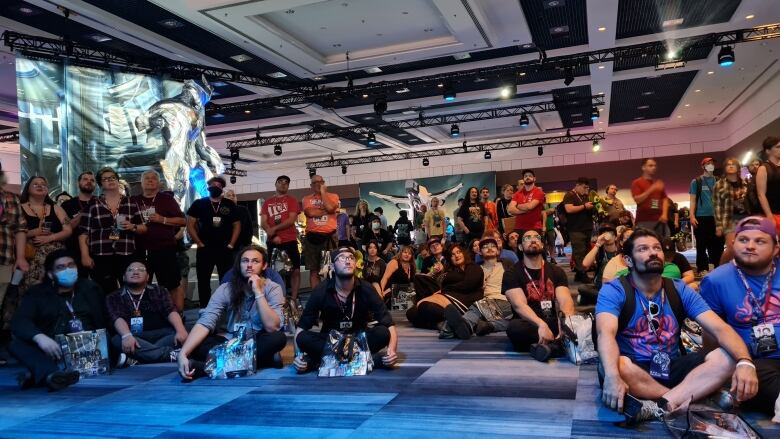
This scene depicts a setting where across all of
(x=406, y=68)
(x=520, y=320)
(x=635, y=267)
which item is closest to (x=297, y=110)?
(x=406, y=68)

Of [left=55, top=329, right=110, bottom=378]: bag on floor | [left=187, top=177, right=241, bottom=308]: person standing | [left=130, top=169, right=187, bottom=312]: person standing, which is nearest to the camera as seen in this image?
[left=55, top=329, right=110, bottom=378]: bag on floor

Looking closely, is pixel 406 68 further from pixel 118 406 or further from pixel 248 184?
pixel 248 184

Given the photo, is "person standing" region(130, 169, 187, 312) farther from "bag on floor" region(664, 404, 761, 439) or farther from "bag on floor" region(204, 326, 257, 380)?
"bag on floor" region(664, 404, 761, 439)

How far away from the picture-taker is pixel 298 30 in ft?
34.1

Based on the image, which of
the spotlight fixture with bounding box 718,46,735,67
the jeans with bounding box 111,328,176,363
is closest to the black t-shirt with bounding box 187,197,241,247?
the jeans with bounding box 111,328,176,363

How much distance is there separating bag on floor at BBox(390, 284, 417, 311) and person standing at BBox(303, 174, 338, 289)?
99 centimetres

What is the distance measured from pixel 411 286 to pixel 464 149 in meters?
15.1

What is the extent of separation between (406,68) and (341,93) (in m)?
1.51

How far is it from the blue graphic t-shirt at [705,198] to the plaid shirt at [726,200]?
2.71ft

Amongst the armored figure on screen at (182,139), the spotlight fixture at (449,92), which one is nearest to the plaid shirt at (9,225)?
the armored figure on screen at (182,139)

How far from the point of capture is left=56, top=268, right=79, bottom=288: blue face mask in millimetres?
4211

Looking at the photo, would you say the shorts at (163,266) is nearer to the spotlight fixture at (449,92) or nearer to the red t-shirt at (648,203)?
the red t-shirt at (648,203)

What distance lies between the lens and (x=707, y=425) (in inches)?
87.9

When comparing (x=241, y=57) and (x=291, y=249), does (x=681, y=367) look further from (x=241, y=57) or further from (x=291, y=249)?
(x=241, y=57)
